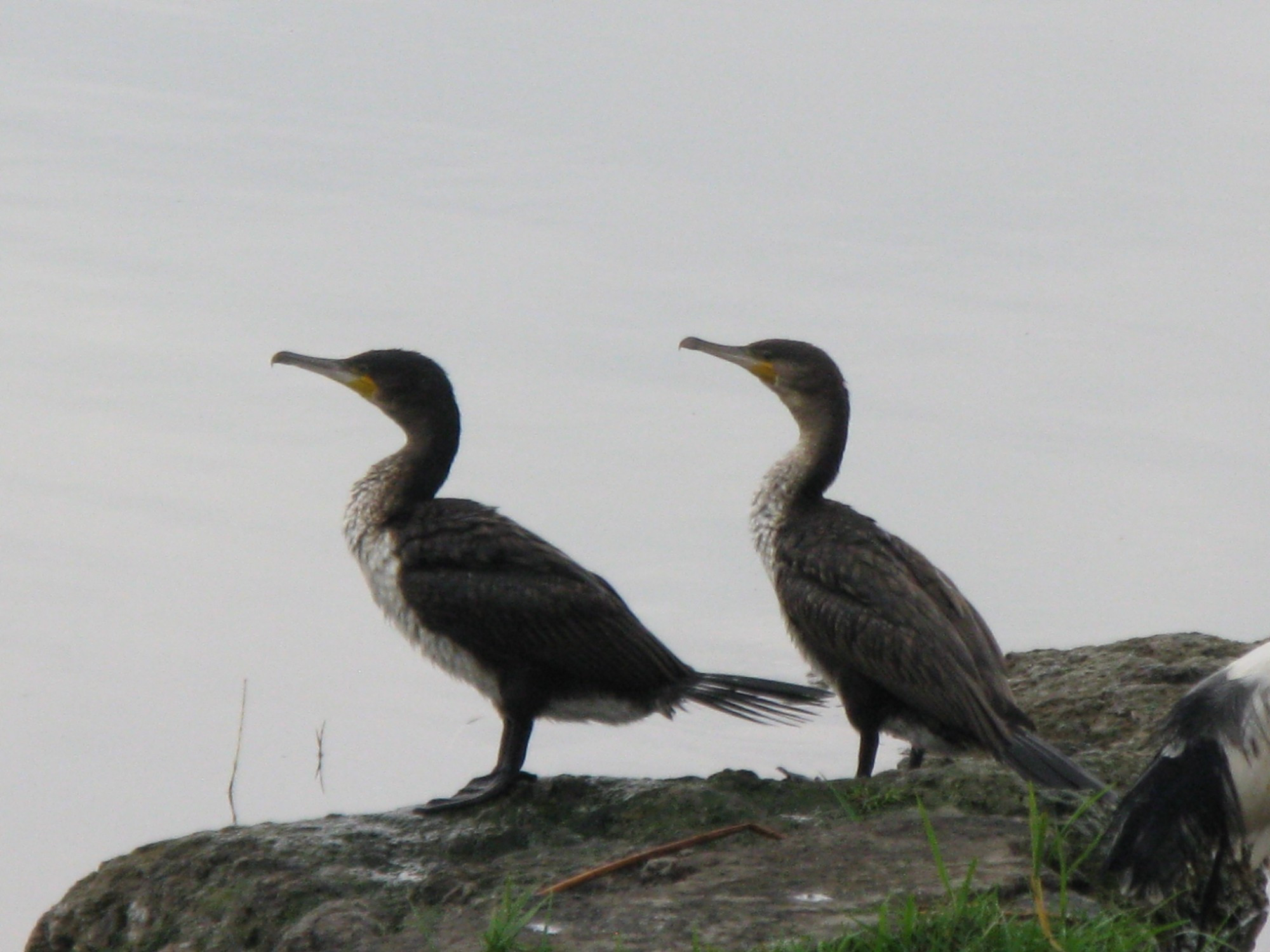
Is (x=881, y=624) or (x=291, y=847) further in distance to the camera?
(x=881, y=624)

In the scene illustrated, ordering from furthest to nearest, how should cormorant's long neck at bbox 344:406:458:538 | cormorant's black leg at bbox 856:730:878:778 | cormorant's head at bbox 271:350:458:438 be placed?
cormorant's head at bbox 271:350:458:438, cormorant's long neck at bbox 344:406:458:538, cormorant's black leg at bbox 856:730:878:778

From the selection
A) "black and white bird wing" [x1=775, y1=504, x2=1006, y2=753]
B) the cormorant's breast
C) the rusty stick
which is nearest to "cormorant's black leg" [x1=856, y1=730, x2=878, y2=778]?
"black and white bird wing" [x1=775, y1=504, x2=1006, y2=753]

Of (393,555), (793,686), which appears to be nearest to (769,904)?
(793,686)

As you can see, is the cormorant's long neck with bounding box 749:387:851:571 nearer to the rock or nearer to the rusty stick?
the rock

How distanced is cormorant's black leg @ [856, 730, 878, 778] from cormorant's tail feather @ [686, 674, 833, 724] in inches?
10.4

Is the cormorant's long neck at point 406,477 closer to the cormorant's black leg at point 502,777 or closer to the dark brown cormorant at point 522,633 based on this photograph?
the dark brown cormorant at point 522,633

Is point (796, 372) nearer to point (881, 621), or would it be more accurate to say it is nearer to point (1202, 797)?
point (881, 621)

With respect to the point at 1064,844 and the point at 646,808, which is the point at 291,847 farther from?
the point at 1064,844

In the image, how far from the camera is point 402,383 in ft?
21.6

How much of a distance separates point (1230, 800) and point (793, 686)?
156 centimetres

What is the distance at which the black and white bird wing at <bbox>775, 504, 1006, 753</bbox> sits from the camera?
5723 millimetres

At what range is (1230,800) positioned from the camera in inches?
179

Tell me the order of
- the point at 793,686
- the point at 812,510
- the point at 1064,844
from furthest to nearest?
the point at 812,510 < the point at 793,686 < the point at 1064,844

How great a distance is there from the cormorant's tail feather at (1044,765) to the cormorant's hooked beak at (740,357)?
198 centimetres
